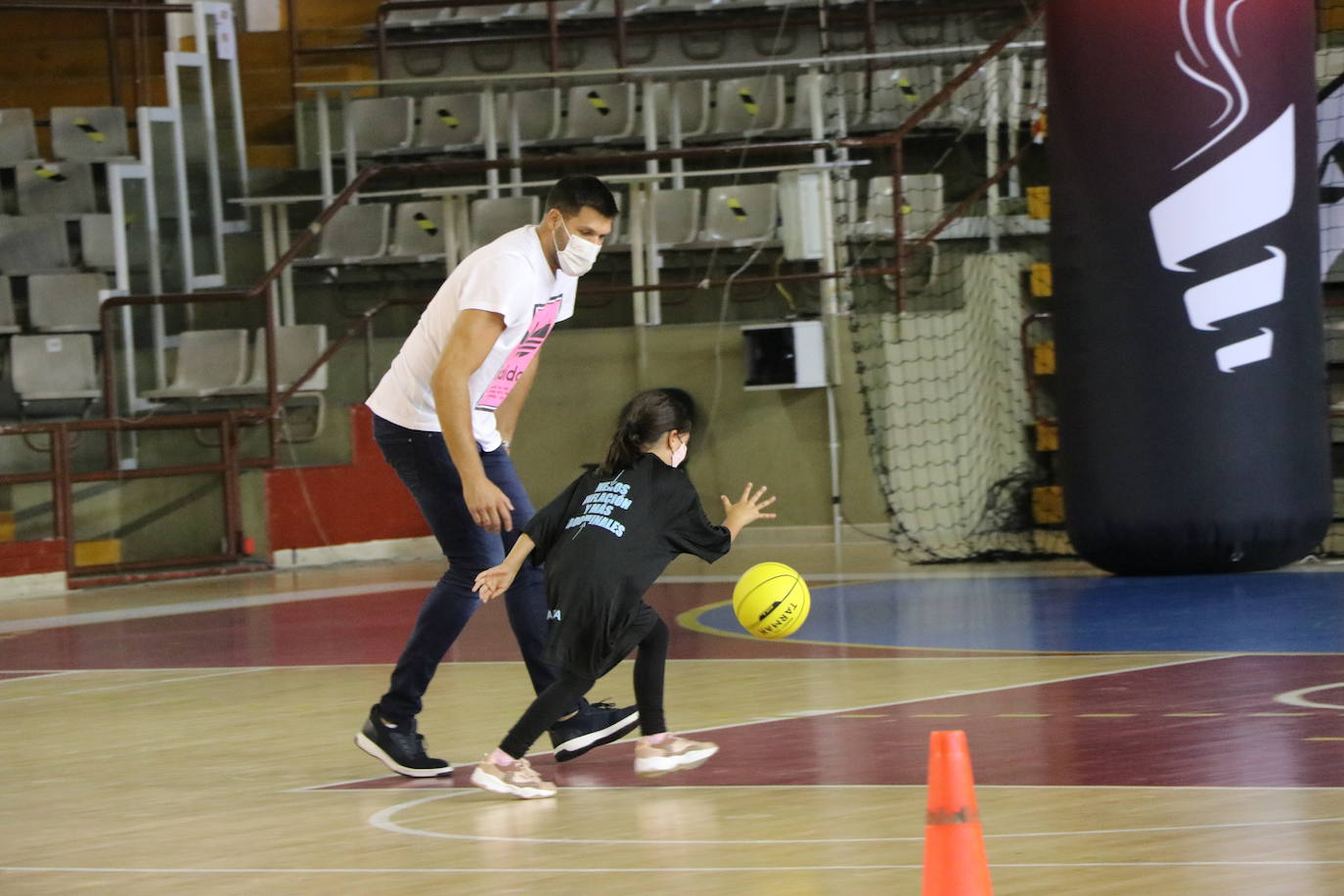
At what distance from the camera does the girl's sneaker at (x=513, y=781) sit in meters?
4.85

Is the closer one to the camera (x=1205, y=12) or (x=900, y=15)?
(x=1205, y=12)

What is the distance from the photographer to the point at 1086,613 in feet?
28.0

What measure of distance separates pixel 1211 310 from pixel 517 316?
5.29 metres

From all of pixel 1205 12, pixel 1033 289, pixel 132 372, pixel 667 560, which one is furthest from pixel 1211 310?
pixel 132 372

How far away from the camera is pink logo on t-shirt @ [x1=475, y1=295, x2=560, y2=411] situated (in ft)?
17.7

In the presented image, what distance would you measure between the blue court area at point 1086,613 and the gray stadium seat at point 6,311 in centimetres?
686

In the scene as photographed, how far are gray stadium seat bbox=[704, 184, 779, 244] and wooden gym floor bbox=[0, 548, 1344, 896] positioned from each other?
16.8ft

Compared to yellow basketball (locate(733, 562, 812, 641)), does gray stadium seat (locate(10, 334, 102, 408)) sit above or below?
above

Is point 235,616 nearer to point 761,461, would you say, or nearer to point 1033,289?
point 761,461

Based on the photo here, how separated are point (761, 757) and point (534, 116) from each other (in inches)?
429

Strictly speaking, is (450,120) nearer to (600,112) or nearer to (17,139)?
(600,112)

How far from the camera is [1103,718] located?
5664 mm

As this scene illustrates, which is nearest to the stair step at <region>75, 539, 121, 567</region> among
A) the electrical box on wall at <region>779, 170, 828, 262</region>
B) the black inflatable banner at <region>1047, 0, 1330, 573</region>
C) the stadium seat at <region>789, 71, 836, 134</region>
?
the electrical box on wall at <region>779, 170, 828, 262</region>

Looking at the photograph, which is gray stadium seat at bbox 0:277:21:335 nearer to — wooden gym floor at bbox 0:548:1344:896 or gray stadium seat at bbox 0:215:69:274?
gray stadium seat at bbox 0:215:69:274
